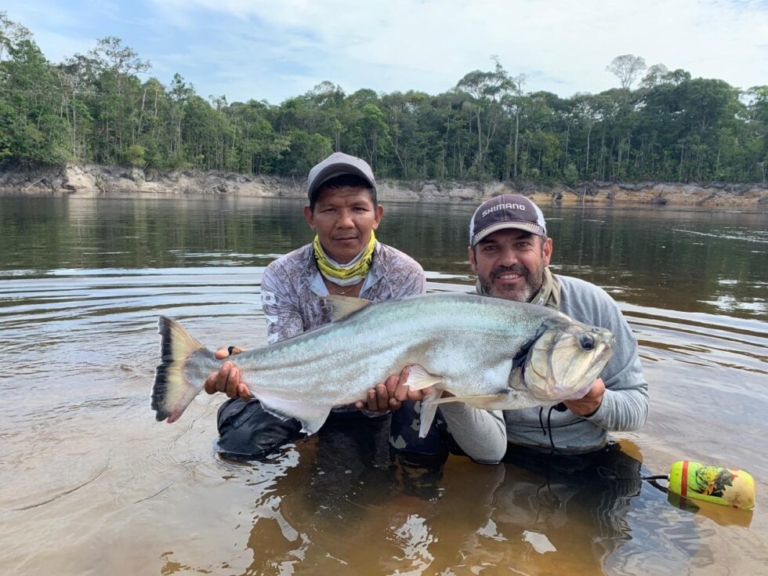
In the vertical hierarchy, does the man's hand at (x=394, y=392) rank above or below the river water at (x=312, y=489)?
above

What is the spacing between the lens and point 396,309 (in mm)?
3287

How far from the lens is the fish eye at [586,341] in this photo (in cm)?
291

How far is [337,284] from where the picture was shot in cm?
459

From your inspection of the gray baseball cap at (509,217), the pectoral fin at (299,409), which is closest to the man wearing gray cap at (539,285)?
the gray baseball cap at (509,217)

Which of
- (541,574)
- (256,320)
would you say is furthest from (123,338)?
(541,574)

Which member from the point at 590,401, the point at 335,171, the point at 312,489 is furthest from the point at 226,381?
the point at 590,401

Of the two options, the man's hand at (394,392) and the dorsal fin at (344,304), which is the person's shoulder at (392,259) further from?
the man's hand at (394,392)

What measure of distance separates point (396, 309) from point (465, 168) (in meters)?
96.3

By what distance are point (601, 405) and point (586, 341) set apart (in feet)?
2.65

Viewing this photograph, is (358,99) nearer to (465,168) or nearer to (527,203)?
(465,168)

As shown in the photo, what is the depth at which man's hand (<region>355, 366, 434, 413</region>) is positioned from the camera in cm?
331

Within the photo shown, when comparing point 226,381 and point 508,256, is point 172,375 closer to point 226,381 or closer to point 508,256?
point 226,381

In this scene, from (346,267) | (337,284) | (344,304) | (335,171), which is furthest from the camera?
(337,284)

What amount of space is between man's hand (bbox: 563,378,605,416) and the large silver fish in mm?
205
